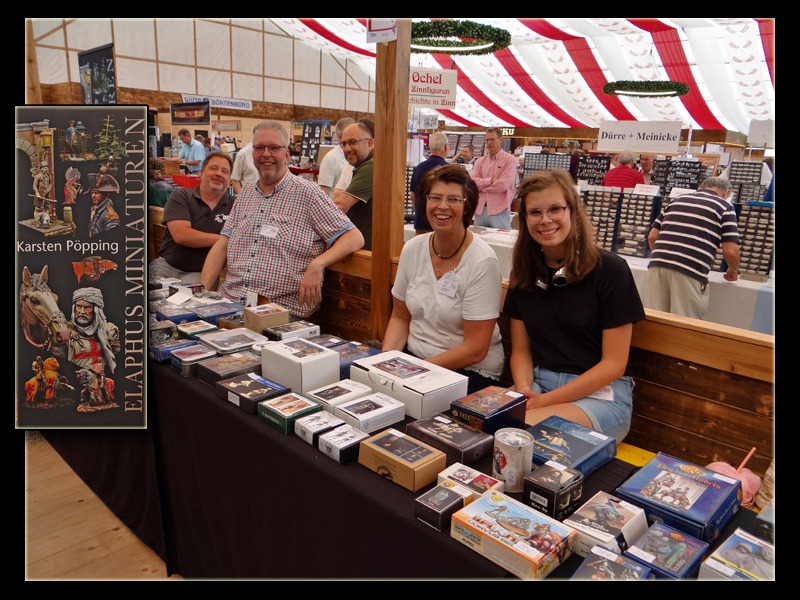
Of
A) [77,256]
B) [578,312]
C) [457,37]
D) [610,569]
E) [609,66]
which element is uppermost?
[609,66]

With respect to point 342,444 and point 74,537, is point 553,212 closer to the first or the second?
point 342,444

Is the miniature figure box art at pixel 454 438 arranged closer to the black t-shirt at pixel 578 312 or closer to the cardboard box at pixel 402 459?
the cardboard box at pixel 402 459

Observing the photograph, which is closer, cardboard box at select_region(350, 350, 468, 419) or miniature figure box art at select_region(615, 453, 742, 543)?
miniature figure box art at select_region(615, 453, 742, 543)

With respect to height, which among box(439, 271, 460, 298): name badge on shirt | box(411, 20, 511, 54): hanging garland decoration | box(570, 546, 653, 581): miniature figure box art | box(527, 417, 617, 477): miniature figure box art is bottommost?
box(570, 546, 653, 581): miniature figure box art

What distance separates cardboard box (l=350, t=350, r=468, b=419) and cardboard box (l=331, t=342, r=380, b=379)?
74mm

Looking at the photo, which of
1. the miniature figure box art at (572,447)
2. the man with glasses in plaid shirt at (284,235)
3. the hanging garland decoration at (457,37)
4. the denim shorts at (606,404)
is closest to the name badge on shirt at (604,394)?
the denim shorts at (606,404)

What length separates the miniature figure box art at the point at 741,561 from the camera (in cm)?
100

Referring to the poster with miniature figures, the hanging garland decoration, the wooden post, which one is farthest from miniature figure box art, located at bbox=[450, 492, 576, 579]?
the hanging garland decoration

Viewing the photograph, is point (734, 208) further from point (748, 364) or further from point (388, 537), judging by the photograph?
point (388, 537)

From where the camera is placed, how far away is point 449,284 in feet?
7.30

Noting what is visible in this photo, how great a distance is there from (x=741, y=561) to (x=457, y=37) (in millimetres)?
7219

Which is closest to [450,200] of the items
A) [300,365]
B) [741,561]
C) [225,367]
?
[300,365]

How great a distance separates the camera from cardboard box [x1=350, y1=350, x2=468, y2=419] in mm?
1611

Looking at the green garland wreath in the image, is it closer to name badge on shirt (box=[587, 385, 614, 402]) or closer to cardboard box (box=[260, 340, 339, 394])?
name badge on shirt (box=[587, 385, 614, 402])
